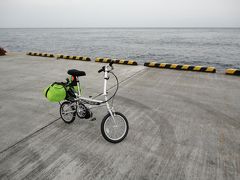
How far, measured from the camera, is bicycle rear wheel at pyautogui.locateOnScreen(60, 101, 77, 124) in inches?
182

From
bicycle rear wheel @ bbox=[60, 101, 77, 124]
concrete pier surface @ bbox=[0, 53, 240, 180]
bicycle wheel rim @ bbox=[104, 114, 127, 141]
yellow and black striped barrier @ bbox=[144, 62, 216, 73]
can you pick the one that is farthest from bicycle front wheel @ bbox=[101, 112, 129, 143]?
yellow and black striped barrier @ bbox=[144, 62, 216, 73]

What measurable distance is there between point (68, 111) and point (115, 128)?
4.56 feet

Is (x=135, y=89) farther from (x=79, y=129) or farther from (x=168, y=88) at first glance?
(x=79, y=129)

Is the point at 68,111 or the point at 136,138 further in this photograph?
the point at 68,111

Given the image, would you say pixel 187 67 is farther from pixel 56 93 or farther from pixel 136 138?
pixel 56 93

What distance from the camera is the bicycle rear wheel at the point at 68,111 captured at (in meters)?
4.61

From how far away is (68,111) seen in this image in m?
4.67

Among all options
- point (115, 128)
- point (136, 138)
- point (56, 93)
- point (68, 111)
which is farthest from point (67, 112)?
point (136, 138)

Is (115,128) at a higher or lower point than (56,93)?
lower

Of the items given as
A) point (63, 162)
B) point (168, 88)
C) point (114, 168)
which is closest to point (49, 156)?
point (63, 162)

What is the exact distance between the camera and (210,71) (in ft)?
32.1

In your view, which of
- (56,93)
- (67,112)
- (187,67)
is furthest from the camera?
(187,67)

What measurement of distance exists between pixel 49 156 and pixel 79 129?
106cm

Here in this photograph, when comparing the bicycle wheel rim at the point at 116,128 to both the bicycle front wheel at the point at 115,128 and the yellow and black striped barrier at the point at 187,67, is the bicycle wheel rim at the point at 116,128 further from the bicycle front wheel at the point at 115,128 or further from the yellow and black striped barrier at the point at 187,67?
the yellow and black striped barrier at the point at 187,67
